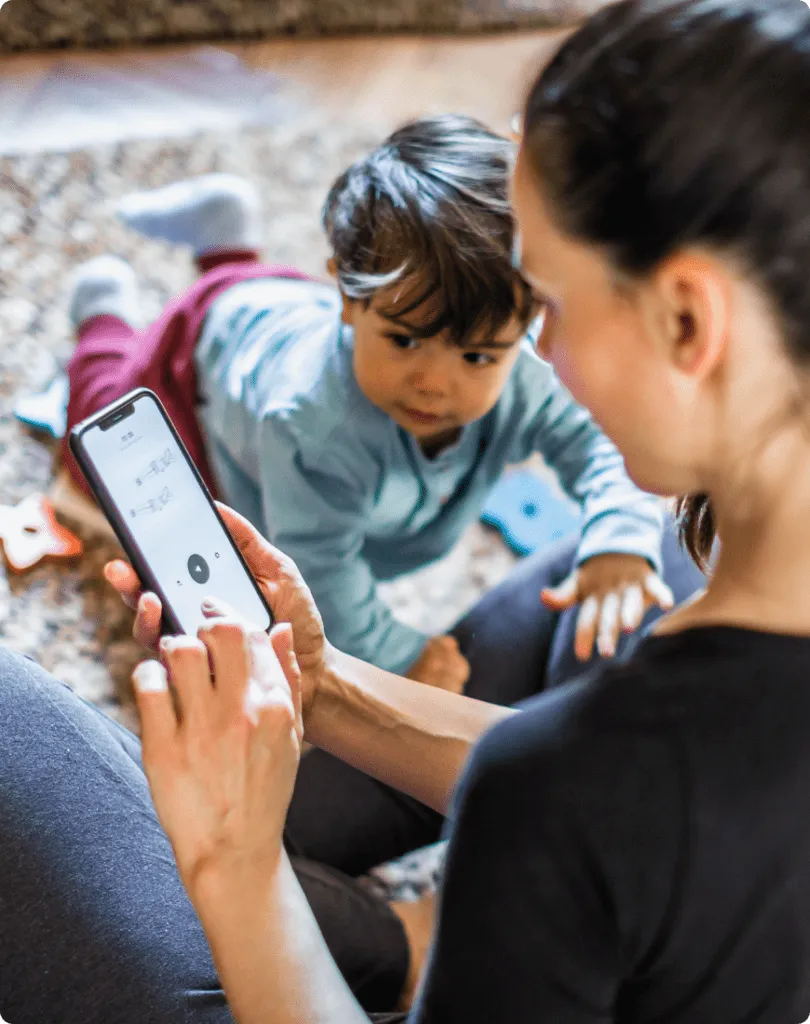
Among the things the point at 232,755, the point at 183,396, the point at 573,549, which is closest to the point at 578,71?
the point at 232,755

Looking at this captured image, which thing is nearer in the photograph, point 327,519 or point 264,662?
point 264,662

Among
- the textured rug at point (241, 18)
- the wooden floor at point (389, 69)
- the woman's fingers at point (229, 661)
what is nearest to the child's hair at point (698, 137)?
the woman's fingers at point (229, 661)

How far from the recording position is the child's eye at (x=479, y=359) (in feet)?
2.78

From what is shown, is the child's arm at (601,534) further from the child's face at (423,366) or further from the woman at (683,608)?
the woman at (683,608)

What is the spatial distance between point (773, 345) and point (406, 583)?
0.90 metres

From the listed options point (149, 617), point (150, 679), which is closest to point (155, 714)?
point (150, 679)

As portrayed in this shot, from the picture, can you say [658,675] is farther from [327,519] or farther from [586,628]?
[327,519]

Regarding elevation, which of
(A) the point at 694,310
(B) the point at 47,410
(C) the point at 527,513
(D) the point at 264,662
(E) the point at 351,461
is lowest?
(C) the point at 527,513

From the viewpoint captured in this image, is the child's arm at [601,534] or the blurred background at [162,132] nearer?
the child's arm at [601,534]

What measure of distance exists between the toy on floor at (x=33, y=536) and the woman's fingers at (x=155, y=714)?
665 millimetres

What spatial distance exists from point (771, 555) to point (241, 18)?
165 cm

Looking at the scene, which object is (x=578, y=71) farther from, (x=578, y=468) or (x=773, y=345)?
(x=578, y=468)

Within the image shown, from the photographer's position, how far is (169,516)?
0.69 meters

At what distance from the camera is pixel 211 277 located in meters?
1.18
